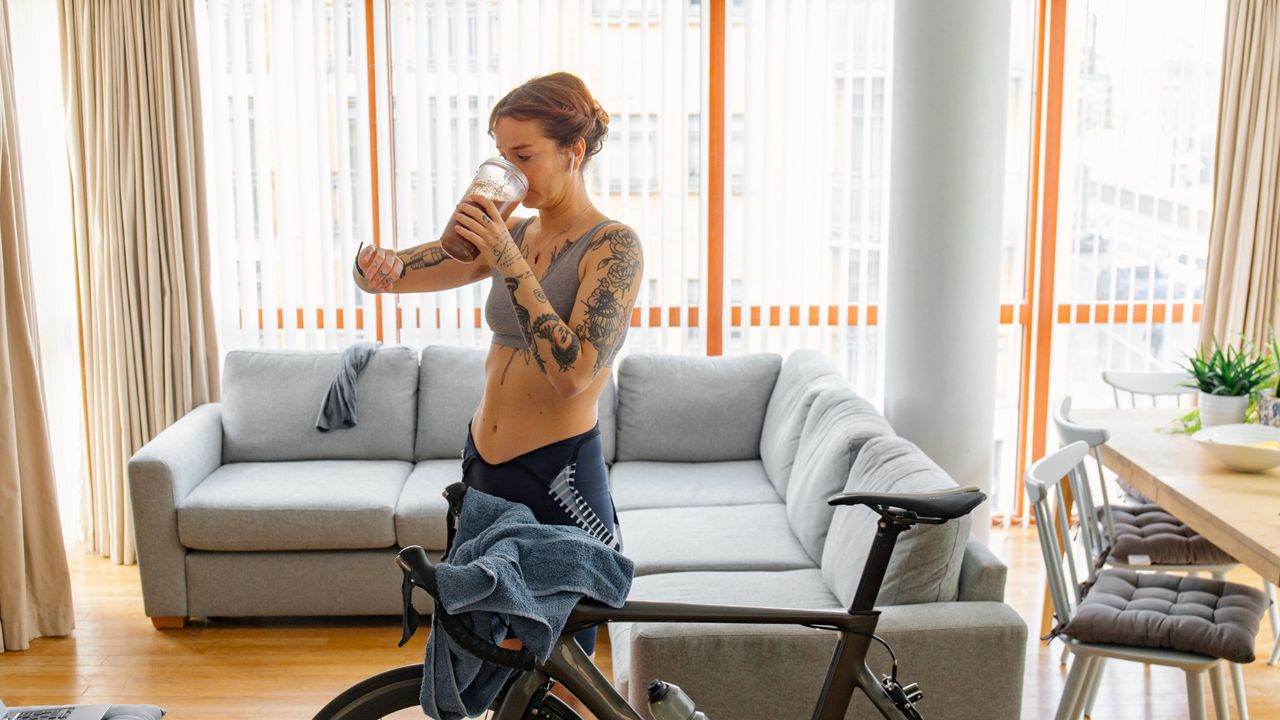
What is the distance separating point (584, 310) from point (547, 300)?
0.20 feet

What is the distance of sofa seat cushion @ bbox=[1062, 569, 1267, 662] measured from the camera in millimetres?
2490

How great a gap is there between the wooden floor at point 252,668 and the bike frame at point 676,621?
1.62 meters

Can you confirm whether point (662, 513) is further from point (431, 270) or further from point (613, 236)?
point (613, 236)

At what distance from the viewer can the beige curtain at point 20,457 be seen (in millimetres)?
3436

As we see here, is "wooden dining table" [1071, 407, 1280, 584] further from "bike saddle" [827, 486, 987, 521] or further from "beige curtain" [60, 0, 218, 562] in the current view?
"beige curtain" [60, 0, 218, 562]

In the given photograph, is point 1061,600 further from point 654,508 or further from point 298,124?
point 298,124

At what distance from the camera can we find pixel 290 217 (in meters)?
4.54

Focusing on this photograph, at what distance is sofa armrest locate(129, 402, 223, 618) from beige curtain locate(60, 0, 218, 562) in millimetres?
657

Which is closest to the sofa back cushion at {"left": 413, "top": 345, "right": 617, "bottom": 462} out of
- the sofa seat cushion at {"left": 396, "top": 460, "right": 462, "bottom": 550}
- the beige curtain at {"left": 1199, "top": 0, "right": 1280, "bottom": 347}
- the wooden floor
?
the sofa seat cushion at {"left": 396, "top": 460, "right": 462, "bottom": 550}

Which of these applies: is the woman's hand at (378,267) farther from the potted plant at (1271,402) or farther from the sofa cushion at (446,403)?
the potted plant at (1271,402)

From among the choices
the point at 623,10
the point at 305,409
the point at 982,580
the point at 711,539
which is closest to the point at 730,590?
the point at 711,539

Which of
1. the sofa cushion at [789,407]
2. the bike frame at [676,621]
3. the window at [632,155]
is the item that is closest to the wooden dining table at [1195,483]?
the sofa cushion at [789,407]

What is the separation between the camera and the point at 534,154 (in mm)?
1863

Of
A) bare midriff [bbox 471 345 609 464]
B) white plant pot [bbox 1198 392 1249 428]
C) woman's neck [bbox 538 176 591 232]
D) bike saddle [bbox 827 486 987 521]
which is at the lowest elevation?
white plant pot [bbox 1198 392 1249 428]
